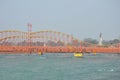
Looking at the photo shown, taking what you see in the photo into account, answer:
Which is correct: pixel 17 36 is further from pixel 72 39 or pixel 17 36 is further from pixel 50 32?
pixel 72 39

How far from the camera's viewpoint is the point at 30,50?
428 feet

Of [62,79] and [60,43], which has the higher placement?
[60,43]

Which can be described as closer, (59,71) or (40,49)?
(59,71)

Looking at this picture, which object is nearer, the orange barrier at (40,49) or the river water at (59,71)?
the river water at (59,71)

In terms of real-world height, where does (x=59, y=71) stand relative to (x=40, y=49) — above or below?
below

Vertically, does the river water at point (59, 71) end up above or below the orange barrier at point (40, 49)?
below

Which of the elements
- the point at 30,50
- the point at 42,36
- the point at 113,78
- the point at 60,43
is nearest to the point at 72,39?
the point at 60,43

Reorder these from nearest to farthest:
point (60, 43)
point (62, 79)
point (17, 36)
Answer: point (62, 79) < point (17, 36) < point (60, 43)

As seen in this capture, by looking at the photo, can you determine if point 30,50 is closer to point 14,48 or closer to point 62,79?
point 14,48

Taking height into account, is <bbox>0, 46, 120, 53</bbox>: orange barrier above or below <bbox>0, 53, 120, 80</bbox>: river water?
above

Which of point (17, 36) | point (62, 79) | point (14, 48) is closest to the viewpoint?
point (62, 79)

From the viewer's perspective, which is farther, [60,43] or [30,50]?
[60,43]

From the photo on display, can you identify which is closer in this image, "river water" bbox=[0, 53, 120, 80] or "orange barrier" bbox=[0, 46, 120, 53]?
"river water" bbox=[0, 53, 120, 80]

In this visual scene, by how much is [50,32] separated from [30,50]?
31.4 m
